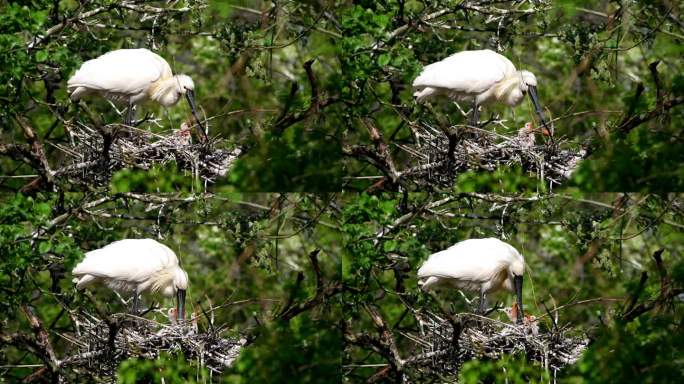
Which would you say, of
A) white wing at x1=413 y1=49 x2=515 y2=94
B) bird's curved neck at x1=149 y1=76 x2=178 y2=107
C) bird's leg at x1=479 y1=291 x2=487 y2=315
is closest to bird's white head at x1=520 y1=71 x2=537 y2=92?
white wing at x1=413 y1=49 x2=515 y2=94

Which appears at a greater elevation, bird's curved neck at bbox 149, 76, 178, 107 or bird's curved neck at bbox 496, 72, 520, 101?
bird's curved neck at bbox 496, 72, 520, 101

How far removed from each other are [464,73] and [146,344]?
1886mm

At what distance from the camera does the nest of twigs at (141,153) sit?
7.70 meters

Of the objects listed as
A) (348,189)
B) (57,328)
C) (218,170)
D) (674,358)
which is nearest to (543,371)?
(674,358)

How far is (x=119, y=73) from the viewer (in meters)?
7.68

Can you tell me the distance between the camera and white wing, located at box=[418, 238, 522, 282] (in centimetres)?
755

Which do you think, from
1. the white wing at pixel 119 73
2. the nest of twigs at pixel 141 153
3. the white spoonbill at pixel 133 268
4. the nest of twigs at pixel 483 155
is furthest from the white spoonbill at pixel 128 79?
the nest of twigs at pixel 483 155

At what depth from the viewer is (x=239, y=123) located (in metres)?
7.89

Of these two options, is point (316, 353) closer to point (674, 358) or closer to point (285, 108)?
point (285, 108)

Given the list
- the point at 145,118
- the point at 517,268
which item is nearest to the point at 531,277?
the point at 517,268

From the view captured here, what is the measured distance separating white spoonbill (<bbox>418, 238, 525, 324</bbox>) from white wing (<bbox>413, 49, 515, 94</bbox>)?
2.29ft

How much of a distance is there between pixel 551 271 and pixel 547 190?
667 millimetres

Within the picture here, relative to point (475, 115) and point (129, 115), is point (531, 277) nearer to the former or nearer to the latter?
point (475, 115)

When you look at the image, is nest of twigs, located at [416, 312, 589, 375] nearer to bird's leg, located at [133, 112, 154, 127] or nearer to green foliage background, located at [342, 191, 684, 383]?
green foliage background, located at [342, 191, 684, 383]
